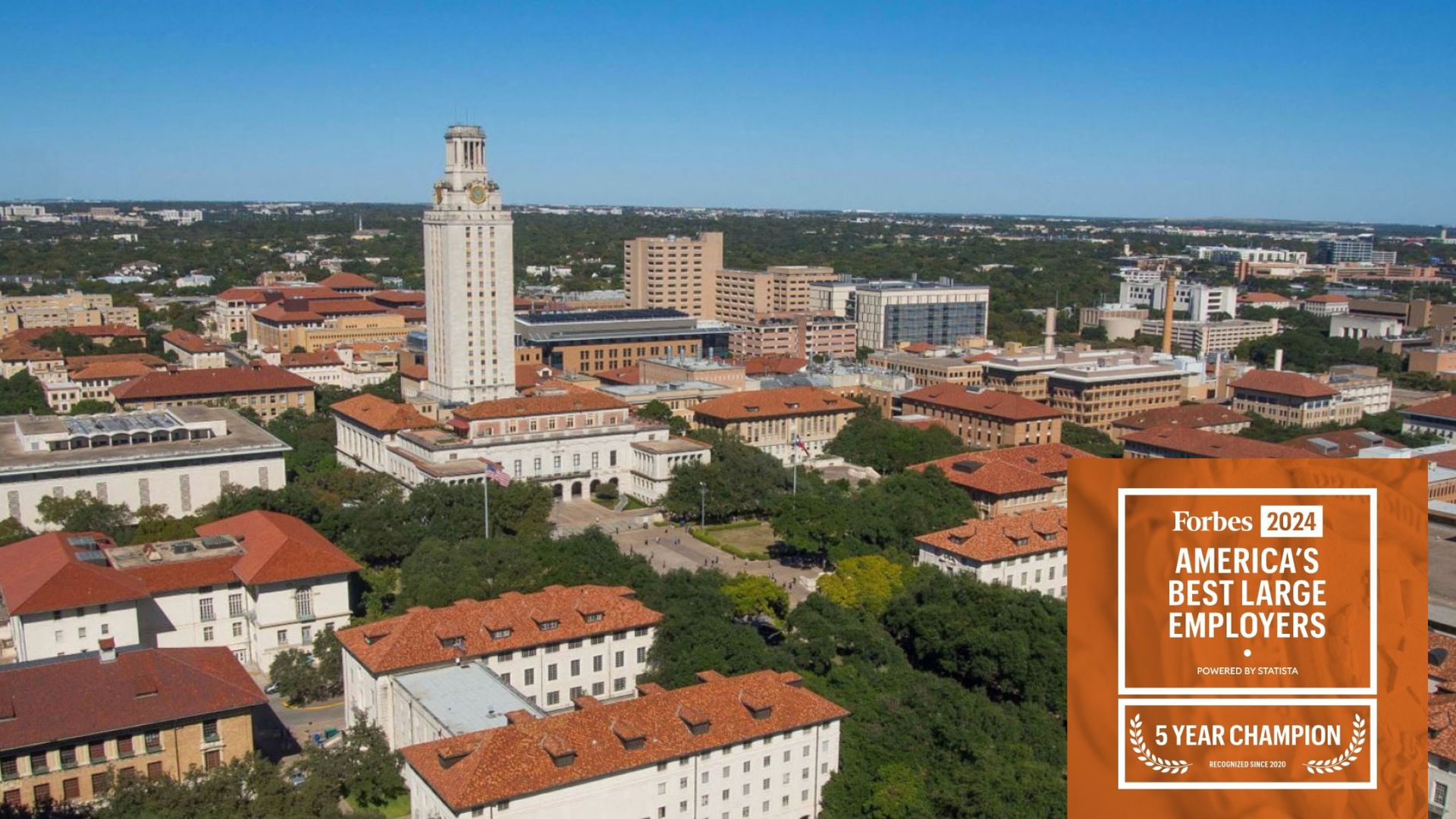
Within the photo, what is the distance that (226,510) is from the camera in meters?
55.5

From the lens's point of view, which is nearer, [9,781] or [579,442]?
[9,781]

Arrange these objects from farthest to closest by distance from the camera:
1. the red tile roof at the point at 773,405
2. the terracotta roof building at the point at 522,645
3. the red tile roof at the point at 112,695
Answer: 1. the red tile roof at the point at 773,405
2. the terracotta roof building at the point at 522,645
3. the red tile roof at the point at 112,695

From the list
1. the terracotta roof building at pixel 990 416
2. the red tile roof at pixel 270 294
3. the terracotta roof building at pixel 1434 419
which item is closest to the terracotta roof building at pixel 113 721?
the terracotta roof building at pixel 990 416

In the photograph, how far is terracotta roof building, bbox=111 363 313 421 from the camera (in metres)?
83.3

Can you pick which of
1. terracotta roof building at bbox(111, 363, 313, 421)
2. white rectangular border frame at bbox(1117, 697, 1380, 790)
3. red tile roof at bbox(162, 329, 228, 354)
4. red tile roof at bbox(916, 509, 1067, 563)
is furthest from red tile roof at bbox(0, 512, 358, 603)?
red tile roof at bbox(162, 329, 228, 354)

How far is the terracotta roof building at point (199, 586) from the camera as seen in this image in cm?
4075

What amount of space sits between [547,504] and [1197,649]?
52091 millimetres

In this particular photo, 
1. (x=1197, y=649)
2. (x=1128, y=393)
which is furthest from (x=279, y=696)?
(x=1128, y=393)

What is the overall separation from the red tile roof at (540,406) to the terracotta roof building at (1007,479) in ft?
67.1

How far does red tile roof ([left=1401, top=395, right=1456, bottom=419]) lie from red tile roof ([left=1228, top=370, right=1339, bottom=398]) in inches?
245

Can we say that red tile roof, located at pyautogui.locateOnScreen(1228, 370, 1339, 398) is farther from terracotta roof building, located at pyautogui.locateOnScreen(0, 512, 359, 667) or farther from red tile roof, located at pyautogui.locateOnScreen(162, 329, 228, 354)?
red tile roof, located at pyautogui.locateOnScreen(162, 329, 228, 354)

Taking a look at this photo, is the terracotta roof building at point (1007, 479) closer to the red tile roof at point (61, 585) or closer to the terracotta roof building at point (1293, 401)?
the terracotta roof building at point (1293, 401)

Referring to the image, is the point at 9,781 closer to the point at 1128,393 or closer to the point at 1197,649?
the point at 1197,649

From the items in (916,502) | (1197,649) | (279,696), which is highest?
(1197,649)
